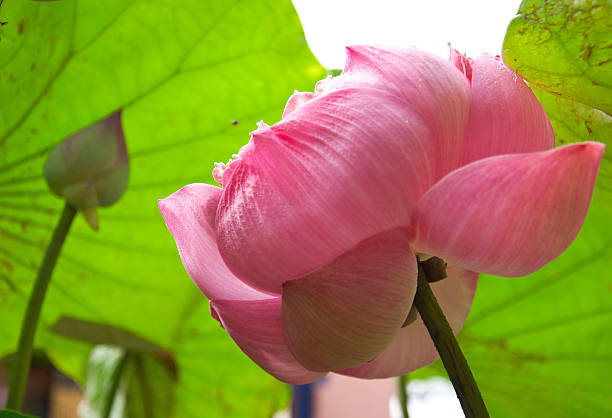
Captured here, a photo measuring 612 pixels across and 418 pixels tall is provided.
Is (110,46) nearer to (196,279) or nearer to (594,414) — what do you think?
(196,279)

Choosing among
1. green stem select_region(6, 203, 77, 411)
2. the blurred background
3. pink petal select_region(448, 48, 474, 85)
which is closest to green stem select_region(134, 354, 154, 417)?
the blurred background

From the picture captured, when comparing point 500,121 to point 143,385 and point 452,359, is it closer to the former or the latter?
point 452,359

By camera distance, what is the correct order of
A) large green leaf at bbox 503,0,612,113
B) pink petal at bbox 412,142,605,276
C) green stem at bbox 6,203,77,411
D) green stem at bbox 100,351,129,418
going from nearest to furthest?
pink petal at bbox 412,142,605,276
large green leaf at bbox 503,0,612,113
green stem at bbox 6,203,77,411
green stem at bbox 100,351,129,418

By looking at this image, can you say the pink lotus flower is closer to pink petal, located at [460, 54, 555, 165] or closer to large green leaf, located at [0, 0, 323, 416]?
pink petal, located at [460, 54, 555, 165]

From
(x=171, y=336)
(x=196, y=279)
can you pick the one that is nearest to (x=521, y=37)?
(x=196, y=279)

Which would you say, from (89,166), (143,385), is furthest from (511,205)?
(143,385)

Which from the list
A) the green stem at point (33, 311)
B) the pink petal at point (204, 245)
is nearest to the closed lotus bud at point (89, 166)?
the green stem at point (33, 311)

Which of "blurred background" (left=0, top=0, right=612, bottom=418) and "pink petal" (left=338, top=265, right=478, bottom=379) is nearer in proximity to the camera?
"pink petal" (left=338, top=265, right=478, bottom=379)

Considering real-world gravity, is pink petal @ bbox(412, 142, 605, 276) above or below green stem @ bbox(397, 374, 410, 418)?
above
